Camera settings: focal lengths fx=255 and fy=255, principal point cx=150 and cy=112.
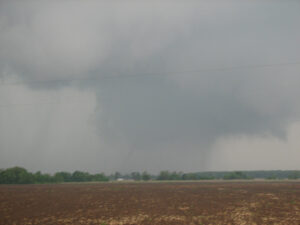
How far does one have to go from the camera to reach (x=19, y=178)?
143m

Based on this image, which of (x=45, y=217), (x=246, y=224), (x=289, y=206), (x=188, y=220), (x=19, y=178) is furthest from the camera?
(x=19, y=178)

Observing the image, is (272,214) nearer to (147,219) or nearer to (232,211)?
(232,211)

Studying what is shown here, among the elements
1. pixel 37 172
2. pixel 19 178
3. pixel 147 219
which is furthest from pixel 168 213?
pixel 37 172

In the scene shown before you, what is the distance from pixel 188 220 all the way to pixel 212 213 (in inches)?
168

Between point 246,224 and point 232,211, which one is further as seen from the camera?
point 232,211

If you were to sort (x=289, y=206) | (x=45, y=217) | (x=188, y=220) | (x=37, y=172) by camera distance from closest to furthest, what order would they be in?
(x=188, y=220), (x=45, y=217), (x=289, y=206), (x=37, y=172)

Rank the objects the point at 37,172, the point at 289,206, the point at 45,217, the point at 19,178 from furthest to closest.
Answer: the point at 37,172, the point at 19,178, the point at 289,206, the point at 45,217

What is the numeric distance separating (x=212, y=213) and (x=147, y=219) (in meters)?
7.70

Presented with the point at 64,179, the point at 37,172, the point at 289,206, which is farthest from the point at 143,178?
the point at 289,206

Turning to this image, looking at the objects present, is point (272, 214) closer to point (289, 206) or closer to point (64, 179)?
point (289, 206)

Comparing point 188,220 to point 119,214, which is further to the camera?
point 119,214

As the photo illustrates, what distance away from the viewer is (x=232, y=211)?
30328 millimetres

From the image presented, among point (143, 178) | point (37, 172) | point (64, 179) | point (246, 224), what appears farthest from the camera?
point (143, 178)

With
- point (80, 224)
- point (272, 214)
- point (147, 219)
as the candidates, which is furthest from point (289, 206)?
point (80, 224)
